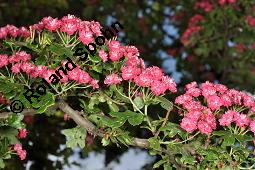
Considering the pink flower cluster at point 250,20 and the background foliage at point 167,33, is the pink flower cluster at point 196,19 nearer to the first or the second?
the background foliage at point 167,33

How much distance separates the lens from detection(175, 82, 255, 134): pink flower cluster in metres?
3.32

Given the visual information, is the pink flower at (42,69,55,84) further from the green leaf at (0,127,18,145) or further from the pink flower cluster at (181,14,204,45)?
the pink flower cluster at (181,14,204,45)

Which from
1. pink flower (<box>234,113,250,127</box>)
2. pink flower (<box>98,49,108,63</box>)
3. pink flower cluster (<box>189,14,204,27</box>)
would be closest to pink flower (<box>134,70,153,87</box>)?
pink flower (<box>98,49,108,63</box>)

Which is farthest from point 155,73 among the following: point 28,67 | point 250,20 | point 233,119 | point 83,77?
point 250,20

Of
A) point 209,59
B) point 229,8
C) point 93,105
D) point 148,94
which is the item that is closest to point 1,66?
point 93,105

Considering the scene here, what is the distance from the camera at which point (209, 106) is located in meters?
3.45

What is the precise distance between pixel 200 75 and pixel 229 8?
2.07 metres

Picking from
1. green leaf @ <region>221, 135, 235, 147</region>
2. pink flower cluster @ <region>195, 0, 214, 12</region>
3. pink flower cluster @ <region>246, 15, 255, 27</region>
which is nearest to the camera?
green leaf @ <region>221, 135, 235, 147</region>

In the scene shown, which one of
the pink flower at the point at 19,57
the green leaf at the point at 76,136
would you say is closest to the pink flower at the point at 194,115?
the green leaf at the point at 76,136

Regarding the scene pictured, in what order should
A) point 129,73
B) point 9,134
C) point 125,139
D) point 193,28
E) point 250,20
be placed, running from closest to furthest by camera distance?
point 125,139 → point 129,73 → point 9,134 → point 250,20 → point 193,28

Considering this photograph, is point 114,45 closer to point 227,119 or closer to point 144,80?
point 144,80

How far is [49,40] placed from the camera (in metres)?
3.52

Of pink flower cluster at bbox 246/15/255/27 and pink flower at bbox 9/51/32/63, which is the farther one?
pink flower cluster at bbox 246/15/255/27

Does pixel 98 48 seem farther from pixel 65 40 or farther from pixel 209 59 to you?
pixel 209 59
